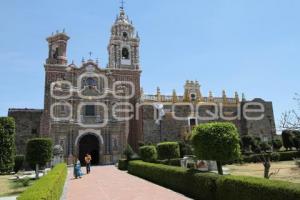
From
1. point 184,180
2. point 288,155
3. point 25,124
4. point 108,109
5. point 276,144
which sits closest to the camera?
point 184,180

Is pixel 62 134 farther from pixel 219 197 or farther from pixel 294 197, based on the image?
pixel 294 197

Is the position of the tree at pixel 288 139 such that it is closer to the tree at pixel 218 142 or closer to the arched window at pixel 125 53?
the arched window at pixel 125 53

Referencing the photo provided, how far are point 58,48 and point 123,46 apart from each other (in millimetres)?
8371

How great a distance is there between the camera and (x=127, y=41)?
42.5m

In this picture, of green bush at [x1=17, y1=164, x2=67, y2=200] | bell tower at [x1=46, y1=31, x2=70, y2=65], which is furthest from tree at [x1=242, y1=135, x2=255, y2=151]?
green bush at [x1=17, y1=164, x2=67, y2=200]

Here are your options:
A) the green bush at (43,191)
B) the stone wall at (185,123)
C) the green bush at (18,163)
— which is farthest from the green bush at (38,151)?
the stone wall at (185,123)

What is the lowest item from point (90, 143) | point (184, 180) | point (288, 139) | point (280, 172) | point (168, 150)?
point (280, 172)

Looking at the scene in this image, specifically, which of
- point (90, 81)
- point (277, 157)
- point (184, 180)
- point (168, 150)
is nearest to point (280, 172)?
point (168, 150)

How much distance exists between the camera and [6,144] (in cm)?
1702

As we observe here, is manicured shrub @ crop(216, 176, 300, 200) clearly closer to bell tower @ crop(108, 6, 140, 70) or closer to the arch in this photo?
the arch

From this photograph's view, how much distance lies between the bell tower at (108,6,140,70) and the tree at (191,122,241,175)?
27837 mm

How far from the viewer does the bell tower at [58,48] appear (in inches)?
1532

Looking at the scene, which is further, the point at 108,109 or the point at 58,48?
the point at 58,48

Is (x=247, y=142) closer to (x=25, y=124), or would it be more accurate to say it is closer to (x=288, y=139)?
(x=288, y=139)
